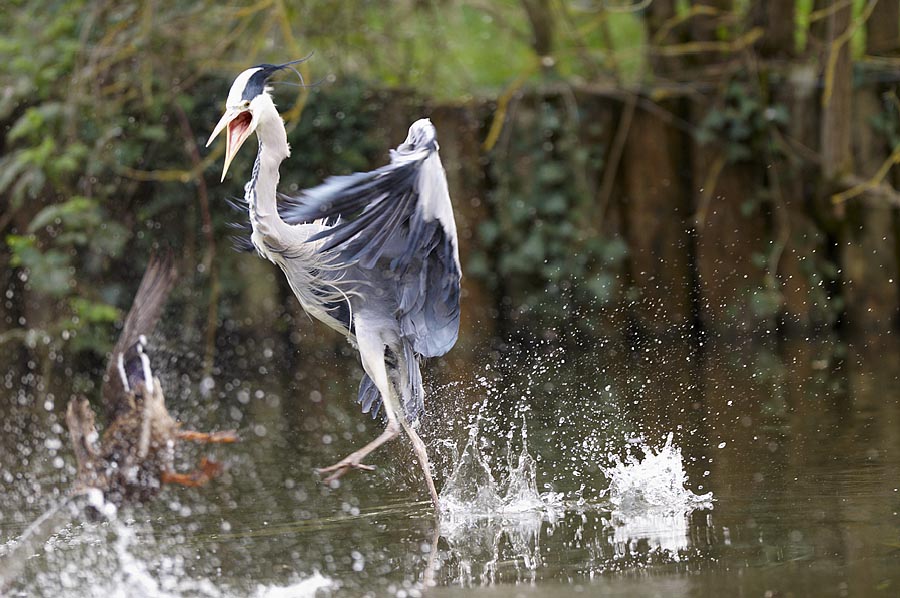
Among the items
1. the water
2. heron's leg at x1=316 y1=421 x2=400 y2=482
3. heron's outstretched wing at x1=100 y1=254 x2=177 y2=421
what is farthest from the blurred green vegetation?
heron's leg at x1=316 y1=421 x2=400 y2=482

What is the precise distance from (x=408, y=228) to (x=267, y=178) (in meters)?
0.58

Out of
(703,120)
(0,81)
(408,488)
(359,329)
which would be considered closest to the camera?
(359,329)

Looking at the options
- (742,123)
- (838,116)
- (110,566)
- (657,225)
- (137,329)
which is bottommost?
(110,566)

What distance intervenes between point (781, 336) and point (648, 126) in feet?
6.65

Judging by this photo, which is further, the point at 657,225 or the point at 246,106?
the point at 657,225

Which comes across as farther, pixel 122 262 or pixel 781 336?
pixel 122 262

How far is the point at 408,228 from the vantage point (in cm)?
484

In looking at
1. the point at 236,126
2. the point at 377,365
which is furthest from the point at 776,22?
the point at 236,126

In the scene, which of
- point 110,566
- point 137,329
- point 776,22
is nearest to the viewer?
point 110,566

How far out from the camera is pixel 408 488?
5.50 meters

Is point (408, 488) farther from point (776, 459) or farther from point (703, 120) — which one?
point (703, 120)

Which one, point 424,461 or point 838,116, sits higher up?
point 838,116

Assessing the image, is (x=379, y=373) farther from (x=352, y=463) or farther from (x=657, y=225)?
(x=657, y=225)

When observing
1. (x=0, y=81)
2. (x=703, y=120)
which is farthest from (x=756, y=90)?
(x=0, y=81)
